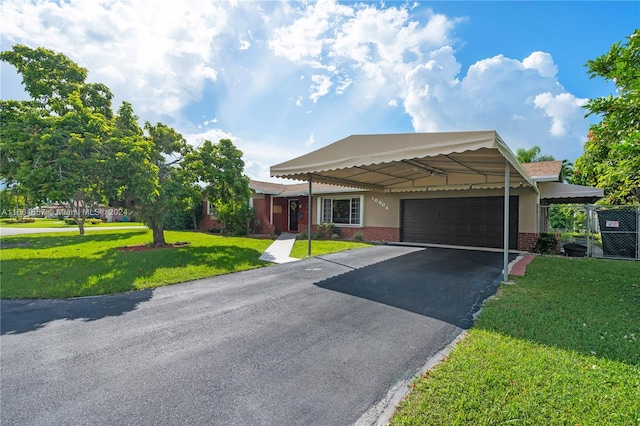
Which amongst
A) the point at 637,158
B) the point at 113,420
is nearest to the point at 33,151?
the point at 113,420

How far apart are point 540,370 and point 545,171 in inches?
456

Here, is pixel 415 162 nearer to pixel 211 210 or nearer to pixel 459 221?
pixel 459 221

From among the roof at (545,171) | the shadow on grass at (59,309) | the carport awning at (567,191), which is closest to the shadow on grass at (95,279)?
the shadow on grass at (59,309)

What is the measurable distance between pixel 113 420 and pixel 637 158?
25.6 feet

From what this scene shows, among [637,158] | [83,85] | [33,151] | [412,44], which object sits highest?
[412,44]

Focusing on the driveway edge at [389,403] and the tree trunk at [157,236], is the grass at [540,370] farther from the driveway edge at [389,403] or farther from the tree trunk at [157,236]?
the tree trunk at [157,236]

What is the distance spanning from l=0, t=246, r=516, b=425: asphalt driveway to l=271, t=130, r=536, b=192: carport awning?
9.07 feet

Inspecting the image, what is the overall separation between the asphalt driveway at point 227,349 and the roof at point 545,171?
269 inches

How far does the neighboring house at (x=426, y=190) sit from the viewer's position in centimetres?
661

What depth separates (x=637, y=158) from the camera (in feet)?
16.4

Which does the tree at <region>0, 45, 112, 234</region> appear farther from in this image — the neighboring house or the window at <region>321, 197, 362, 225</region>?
the window at <region>321, 197, 362, 225</region>

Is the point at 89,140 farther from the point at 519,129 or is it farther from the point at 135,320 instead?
the point at 519,129

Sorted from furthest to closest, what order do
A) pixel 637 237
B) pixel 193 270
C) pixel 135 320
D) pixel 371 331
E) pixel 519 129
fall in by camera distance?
1. pixel 519 129
2. pixel 637 237
3. pixel 193 270
4. pixel 135 320
5. pixel 371 331

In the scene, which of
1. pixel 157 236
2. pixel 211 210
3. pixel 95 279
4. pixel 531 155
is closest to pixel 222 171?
pixel 157 236
